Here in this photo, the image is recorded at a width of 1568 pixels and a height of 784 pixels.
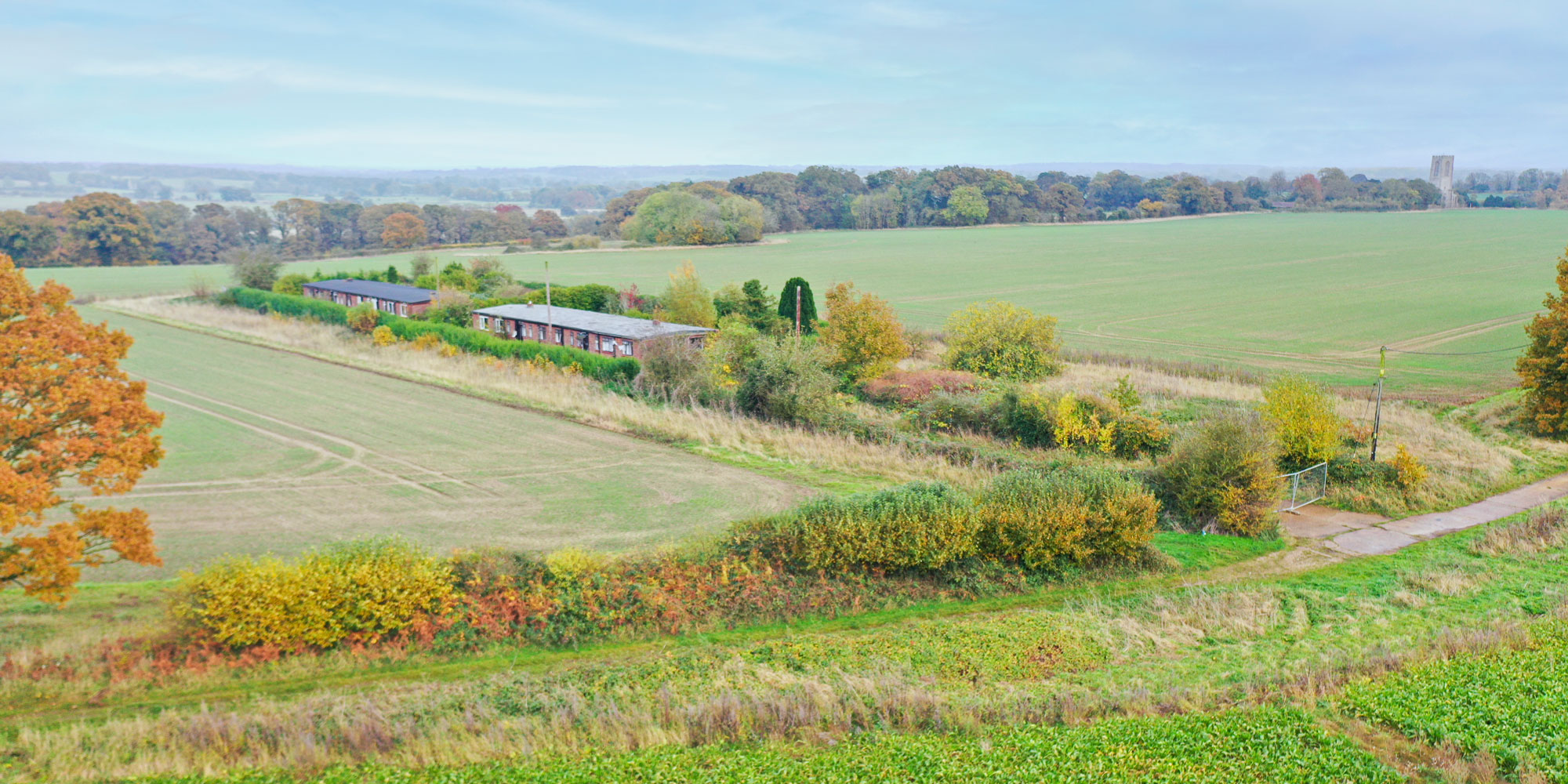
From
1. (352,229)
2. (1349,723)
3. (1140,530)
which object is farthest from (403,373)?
(352,229)

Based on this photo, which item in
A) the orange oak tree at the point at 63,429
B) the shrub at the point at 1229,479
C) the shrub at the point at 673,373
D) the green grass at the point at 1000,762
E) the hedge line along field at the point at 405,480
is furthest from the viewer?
the shrub at the point at 673,373

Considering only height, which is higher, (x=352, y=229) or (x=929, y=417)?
(x=352, y=229)

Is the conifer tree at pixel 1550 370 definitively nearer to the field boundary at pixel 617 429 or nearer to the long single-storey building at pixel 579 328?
the field boundary at pixel 617 429

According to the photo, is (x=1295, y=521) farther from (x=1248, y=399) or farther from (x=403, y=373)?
(x=403, y=373)

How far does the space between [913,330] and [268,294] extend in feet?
124

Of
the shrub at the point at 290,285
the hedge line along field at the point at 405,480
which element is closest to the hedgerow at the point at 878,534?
the hedge line along field at the point at 405,480

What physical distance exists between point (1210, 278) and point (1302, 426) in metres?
56.6

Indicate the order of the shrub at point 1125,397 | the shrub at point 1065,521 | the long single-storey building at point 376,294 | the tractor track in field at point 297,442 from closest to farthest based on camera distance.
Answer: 1. the shrub at point 1065,521
2. the tractor track in field at point 297,442
3. the shrub at point 1125,397
4. the long single-storey building at point 376,294

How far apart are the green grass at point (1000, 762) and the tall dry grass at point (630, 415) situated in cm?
1191

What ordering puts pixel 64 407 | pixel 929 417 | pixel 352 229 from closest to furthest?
pixel 64 407 < pixel 929 417 < pixel 352 229

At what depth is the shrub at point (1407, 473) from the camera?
21.3 meters

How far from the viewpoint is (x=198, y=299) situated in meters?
61.5

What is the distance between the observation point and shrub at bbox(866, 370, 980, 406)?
31125 millimetres

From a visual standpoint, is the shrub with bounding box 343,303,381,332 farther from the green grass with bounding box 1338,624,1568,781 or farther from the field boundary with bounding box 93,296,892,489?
the green grass with bounding box 1338,624,1568,781
